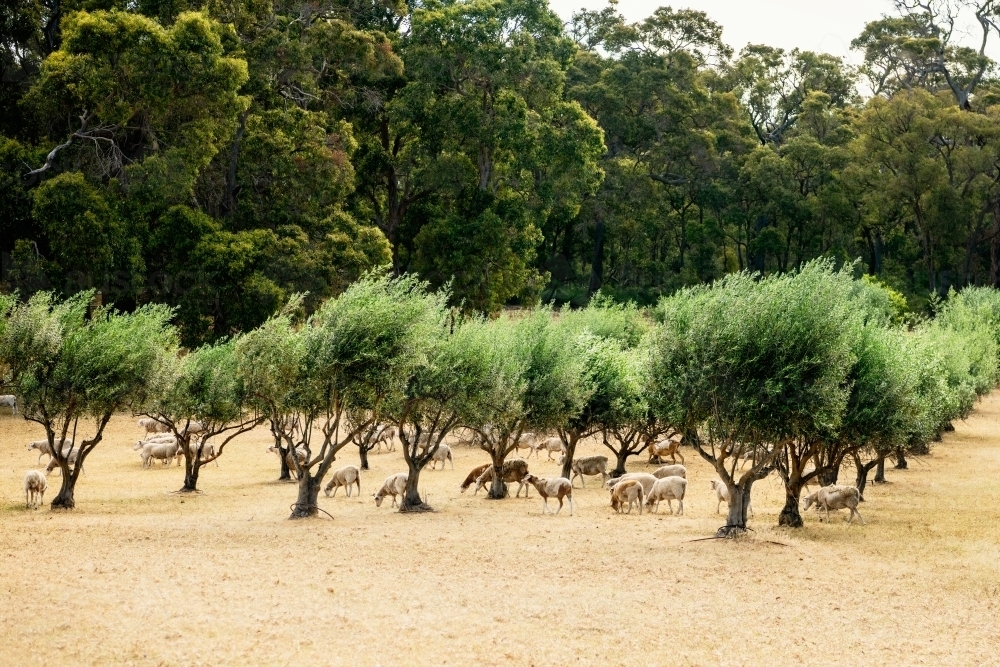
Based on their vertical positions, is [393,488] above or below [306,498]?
above

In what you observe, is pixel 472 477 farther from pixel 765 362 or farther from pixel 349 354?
pixel 765 362

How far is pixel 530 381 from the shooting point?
3550 centimetres

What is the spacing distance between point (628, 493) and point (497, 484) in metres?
5.22

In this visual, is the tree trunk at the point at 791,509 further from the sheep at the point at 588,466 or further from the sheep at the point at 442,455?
the sheep at the point at 442,455

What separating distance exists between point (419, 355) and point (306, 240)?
99.7ft

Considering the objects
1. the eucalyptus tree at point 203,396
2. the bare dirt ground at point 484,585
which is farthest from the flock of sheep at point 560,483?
the eucalyptus tree at point 203,396

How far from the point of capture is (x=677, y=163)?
9294cm

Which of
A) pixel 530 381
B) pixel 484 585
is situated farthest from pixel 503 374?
pixel 484 585

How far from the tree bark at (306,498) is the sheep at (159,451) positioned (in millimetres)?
14458

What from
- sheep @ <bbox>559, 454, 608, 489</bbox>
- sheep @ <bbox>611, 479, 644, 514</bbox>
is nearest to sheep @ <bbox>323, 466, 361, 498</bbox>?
sheep @ <bbox>559, 454, 608, 489</bbox>

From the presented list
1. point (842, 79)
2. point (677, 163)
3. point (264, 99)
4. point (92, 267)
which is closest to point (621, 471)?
point (92, 267)

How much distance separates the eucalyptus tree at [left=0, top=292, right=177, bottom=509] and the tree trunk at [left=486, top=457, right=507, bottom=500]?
1070 cm

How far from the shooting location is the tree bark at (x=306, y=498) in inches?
1222

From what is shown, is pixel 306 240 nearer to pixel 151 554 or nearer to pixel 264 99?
pixel 264 99
